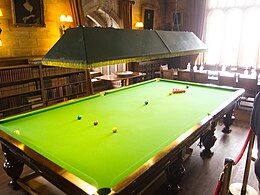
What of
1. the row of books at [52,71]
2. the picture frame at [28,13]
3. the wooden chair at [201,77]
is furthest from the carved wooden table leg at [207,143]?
the picture frame at [28,13]

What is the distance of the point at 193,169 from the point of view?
3084mm

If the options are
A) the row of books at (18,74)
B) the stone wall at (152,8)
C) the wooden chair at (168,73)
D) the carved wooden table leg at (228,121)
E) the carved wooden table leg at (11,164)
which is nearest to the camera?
the carved wooden table leg at (11,164)

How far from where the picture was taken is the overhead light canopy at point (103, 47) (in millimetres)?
1986

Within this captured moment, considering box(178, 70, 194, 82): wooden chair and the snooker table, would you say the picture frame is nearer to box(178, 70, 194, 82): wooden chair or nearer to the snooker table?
the snooker table

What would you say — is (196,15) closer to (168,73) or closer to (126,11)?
(126,11)

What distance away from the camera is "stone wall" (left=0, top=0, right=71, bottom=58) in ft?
14.4

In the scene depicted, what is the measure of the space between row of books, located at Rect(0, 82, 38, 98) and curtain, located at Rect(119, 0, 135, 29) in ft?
11.5

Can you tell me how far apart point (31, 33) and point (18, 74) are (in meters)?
0.99

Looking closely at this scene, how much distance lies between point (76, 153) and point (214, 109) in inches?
75.7

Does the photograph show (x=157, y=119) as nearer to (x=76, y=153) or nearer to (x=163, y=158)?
(x=163, y=158)

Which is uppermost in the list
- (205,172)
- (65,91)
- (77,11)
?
(77,11)

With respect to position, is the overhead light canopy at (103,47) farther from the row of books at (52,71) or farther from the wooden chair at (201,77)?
the wooden chair at (201,77)

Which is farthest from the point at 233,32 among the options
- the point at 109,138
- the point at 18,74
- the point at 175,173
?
the point at 109,138

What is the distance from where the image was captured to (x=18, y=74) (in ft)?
14.6
